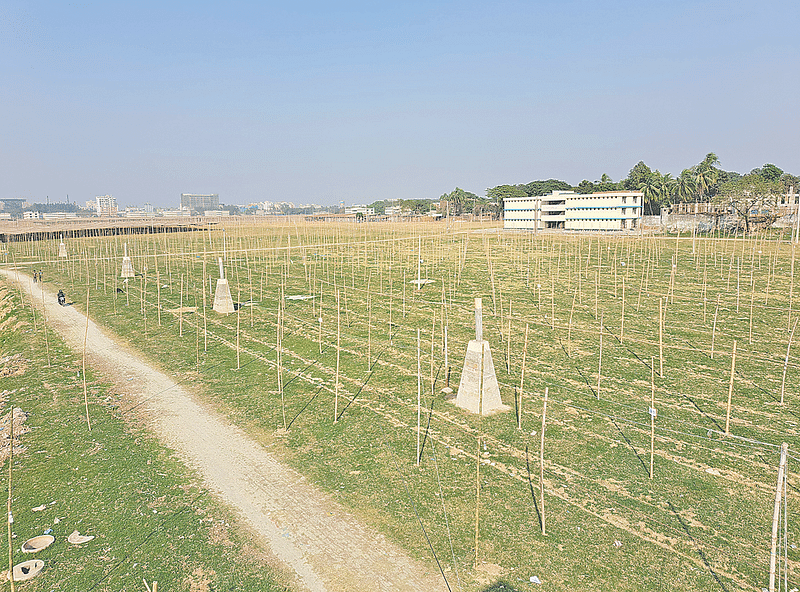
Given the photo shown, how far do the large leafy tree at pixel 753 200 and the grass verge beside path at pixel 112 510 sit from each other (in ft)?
152

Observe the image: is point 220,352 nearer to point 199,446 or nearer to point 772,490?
point 199,446

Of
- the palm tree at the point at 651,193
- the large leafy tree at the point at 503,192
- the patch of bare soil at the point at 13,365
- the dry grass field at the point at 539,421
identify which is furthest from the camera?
the large leafy tree at the point at 503,192

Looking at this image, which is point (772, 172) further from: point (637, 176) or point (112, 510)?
point (112, 510)

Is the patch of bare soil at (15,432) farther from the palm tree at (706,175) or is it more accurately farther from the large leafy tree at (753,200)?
the palm tree at (706,175)

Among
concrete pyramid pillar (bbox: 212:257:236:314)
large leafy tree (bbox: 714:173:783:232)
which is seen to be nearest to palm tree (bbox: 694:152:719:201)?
large leafy tree (bbox: 714:173:783:232)

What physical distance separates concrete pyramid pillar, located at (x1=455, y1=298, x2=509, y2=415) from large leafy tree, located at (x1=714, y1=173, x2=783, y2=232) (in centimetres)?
4066

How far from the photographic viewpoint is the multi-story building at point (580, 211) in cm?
4950

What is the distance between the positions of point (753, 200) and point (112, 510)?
4957cm

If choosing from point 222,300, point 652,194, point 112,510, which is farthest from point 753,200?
point 112,510

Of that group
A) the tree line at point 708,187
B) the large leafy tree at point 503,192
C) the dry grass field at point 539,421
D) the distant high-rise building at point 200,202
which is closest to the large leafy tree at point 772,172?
the tree line at point 708,187

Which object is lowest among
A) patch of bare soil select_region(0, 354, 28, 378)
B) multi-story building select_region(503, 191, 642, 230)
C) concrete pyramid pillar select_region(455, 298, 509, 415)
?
patch of bare soil select_region(0, 354, 28, 378)

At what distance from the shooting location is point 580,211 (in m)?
52.8

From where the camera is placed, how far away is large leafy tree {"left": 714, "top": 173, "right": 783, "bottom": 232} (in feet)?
136

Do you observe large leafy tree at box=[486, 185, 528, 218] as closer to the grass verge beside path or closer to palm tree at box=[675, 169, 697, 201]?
palm tree at box=[675, 169, 697, 201]
